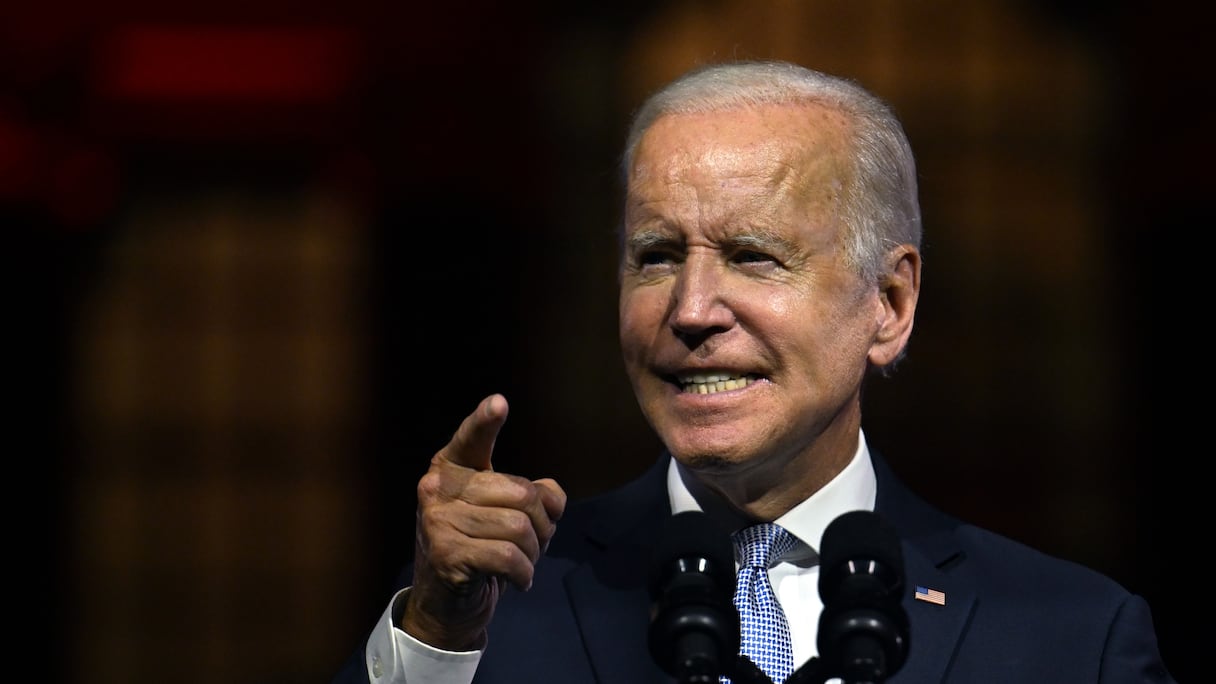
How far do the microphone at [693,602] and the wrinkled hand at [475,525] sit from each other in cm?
17

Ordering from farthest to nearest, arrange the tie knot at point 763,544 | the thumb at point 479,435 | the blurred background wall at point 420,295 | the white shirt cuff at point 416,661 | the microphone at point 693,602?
1. the blurred background wall at point 420,295
2. the tie knot at point 763,544
3. the white shirt cuff at point 416,661
4. the thumb at point 479,435
5. the microphone at point 693,602

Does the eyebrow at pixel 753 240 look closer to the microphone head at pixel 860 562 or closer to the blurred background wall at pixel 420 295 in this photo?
the microphone head at pixel 860 562

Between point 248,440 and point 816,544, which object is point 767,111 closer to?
point 816,544

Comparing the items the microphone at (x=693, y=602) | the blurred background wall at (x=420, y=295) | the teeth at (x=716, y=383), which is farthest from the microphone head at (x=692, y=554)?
the blurred background wall at (x=420, y=295)

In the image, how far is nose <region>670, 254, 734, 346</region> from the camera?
1.84 metres

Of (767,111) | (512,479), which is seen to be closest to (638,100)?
(767,111)

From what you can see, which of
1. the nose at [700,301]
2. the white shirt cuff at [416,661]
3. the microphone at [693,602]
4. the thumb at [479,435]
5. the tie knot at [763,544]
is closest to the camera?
the microphone at [693,602]

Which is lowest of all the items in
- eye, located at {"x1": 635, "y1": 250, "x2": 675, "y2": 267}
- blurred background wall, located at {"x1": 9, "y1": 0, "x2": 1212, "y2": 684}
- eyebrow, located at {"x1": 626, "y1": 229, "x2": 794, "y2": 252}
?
blurred background wall, located at {"x1": 9, "y1": 0, "x2": 1212, "y2": 684}

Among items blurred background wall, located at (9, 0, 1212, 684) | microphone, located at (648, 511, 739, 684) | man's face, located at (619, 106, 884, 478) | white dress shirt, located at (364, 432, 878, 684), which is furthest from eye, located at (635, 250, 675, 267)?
blurred background wall, located at (9, 0, 1212, 684)

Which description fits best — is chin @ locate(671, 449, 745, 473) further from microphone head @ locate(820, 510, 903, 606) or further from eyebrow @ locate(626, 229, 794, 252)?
microphone head @ locate(820, 510, 903, 606)

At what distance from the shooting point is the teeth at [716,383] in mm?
1866

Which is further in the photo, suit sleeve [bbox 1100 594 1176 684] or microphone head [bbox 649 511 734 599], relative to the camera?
suit sleeve [bbox 1100 594 1176 684]

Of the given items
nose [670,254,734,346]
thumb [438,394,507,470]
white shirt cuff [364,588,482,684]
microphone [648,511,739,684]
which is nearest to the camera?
microphone [648,511,739,684]

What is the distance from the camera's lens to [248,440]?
13.4 ft
